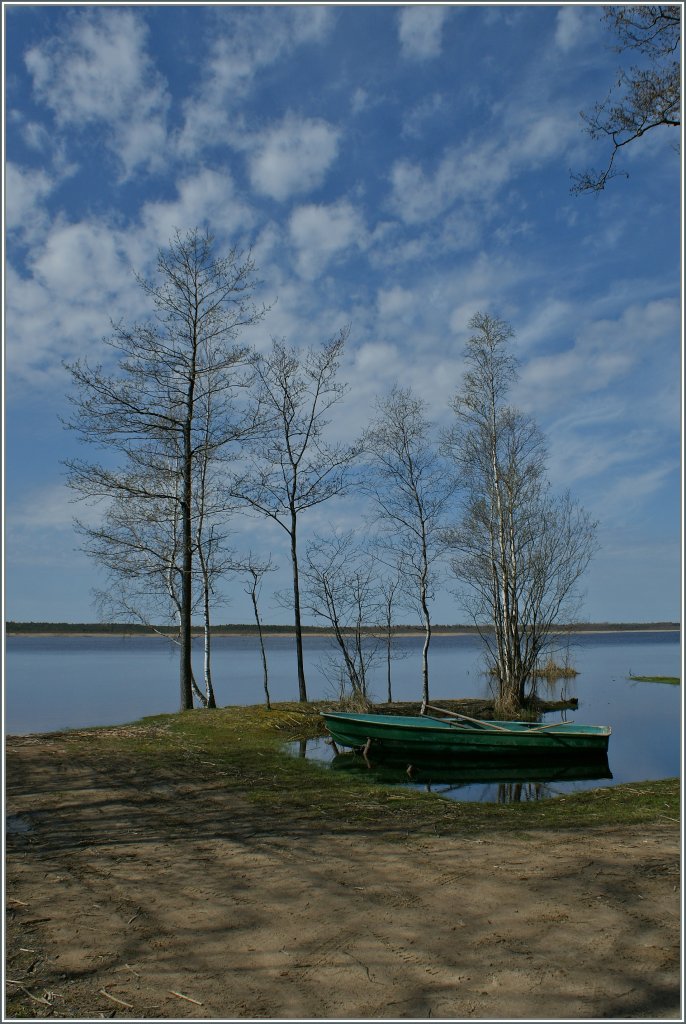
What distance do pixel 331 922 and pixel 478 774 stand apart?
25.4ft

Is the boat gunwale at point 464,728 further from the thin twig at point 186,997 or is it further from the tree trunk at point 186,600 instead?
the thin twig at point 186,997

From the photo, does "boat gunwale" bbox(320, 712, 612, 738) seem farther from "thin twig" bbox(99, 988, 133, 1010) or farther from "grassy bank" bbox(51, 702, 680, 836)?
"thin twig" bbox(99, 988, 133, 1010)

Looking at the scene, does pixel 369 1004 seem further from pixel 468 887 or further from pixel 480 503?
pixel 480 503

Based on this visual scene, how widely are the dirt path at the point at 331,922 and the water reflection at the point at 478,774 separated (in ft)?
12.3

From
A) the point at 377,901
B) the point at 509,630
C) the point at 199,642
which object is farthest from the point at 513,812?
the point at 199,642

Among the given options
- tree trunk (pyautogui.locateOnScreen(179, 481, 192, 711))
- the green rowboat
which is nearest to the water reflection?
the green rowboat

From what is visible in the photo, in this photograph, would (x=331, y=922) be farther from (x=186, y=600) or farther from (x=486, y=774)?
(x=186, y=600)

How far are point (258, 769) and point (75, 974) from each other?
6149mm

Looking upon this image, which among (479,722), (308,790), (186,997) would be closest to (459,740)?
(479,722)

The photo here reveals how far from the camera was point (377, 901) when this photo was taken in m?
4.75

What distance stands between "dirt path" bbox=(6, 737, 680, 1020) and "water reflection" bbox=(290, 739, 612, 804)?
3742 mm

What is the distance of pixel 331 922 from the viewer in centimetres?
443

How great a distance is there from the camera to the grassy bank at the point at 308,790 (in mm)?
7297

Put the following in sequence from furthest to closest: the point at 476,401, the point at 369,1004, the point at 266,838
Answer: the point at 476,401
the point at 266,838
the point at 369,1004
